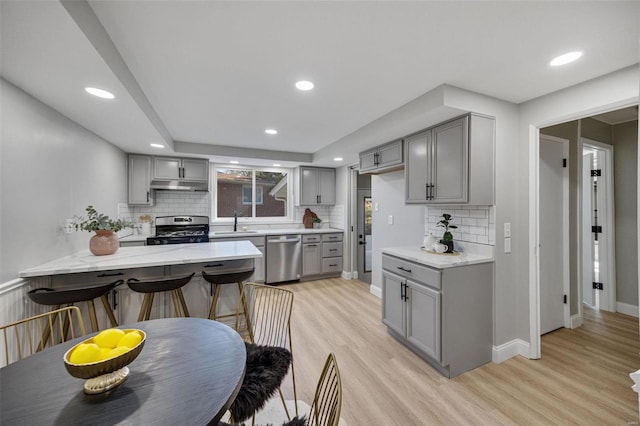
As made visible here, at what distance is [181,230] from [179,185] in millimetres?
768

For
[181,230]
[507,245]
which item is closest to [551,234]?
[507,245]

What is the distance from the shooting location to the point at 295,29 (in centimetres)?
148

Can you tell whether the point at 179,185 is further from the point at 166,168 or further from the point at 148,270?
the point at 148,270

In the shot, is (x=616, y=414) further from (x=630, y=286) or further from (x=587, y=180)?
(x=587, y=180)

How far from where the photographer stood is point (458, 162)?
92.0 inches

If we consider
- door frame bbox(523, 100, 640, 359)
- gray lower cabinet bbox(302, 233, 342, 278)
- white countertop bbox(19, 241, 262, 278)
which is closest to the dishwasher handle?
gray lower cabinet bbox(302, 233, 342, 278)

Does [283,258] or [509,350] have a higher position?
[283,258]

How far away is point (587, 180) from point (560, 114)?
206 cm

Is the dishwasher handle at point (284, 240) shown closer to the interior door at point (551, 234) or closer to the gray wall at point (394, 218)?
the gray wall at point (394, 218)

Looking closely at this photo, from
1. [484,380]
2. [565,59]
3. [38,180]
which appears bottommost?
[484,380]

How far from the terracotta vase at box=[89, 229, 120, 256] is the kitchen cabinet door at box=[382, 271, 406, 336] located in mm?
2666

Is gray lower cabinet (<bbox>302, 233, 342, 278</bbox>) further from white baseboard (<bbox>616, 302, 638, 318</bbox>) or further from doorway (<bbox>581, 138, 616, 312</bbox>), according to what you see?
white baseboard (<bbox>616, 302, 638, 318</bbox>)

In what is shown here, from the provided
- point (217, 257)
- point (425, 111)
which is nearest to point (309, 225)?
point (217, 257)

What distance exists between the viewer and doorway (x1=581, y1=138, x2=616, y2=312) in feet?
10.7
